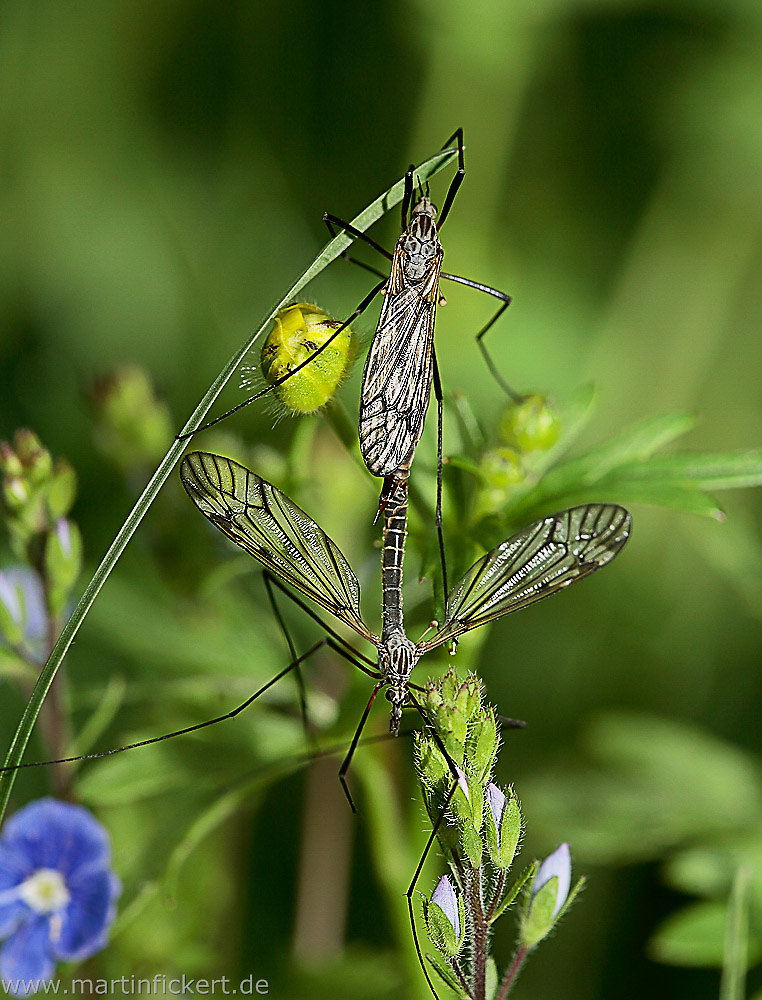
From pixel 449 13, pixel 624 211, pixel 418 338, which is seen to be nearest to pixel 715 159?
pixel 624 211

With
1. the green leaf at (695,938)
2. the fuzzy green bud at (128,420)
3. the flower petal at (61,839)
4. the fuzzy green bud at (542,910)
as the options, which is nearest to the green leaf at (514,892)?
the fuzzy green bud at (542,910)

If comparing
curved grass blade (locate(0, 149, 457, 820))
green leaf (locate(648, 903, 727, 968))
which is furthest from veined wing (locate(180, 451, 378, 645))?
green leaf (locate(648, 903, 727, 968))

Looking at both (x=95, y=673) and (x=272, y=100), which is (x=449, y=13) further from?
(x=95, y=673)

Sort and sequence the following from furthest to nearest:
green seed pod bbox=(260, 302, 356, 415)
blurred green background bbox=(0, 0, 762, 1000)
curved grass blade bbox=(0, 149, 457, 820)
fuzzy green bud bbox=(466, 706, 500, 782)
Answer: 1. blurred green background bbox=(0, 0, 762, 1000)
2. green seed pod bbox=(260, 302, 356, 415)
3. curved grass blade bbox=(0, 149, 457, 820)
4. fuzzy green bud bbox=(466, 706, 500, 782)

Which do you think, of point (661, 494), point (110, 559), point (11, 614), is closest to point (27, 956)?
point (11, 614)

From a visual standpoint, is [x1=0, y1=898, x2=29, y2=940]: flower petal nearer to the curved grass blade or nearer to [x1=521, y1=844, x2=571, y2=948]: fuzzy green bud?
the curved grass blade
